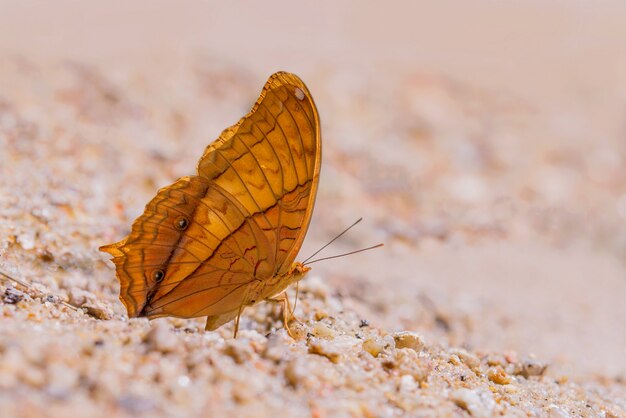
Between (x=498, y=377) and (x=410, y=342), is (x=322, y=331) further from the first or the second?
(x=498, y=377)

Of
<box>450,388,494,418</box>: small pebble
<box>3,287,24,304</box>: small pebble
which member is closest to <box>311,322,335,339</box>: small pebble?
<box>450,388,494,418</box>: small pebble

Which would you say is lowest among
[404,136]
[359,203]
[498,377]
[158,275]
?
[498,377]

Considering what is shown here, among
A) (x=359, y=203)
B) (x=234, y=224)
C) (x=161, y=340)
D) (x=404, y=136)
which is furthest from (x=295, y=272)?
(x=404, y=136)

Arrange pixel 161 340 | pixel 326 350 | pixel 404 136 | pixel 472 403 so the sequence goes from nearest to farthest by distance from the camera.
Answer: pixel 161 340
pixel 472 403
pixel 326 350
pixel 404 136

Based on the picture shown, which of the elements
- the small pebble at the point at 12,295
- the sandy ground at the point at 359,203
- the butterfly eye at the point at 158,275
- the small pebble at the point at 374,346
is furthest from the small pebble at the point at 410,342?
the small pebble at the point at 12,295

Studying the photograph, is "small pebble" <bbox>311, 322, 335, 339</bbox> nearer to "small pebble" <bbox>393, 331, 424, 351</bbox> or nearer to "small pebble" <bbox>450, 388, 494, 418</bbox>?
"small pebble" <bbox>393, 331, 424, 351</bbox>

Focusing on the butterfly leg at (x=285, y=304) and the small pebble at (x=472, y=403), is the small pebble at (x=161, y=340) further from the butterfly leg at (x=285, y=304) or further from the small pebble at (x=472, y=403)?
the small pebble at (x=472, y=403)

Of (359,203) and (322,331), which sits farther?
(359,203)
